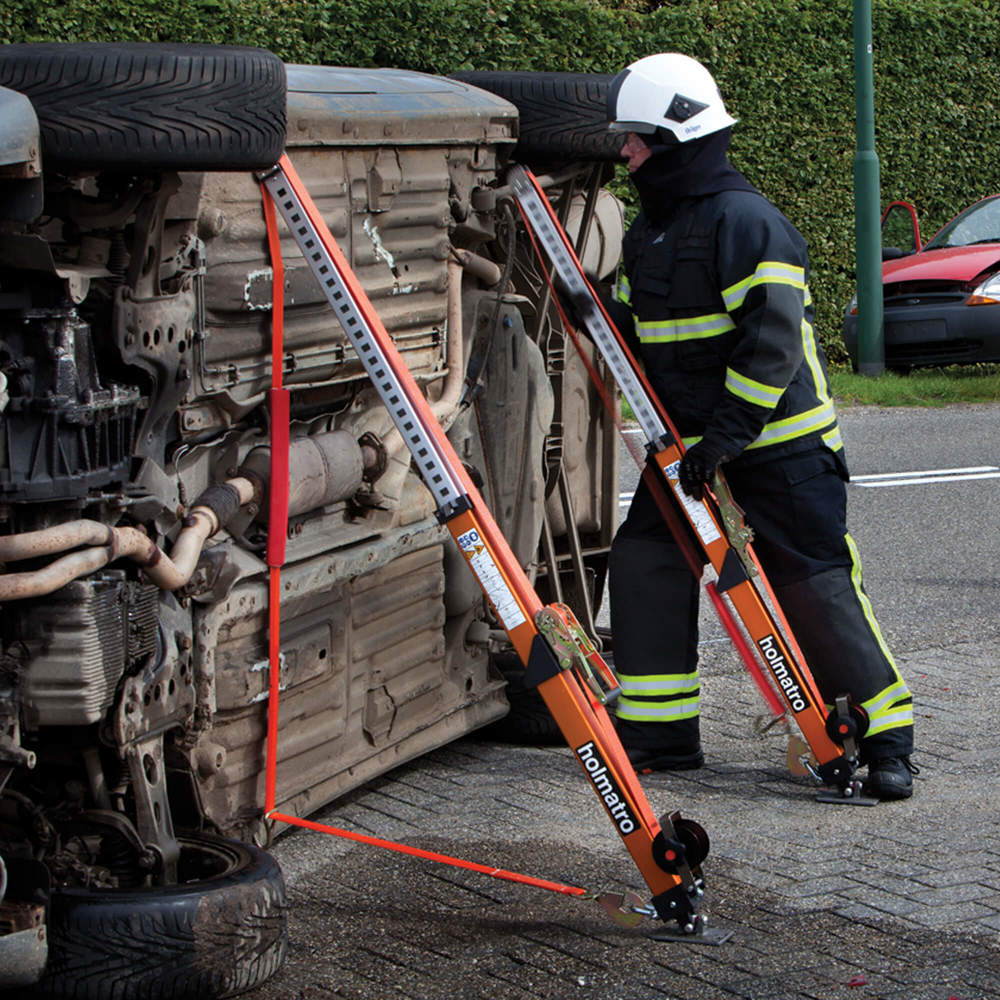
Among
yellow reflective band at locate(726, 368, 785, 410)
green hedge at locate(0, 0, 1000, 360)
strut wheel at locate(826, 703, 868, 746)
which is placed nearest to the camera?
yellow reflective band at locate(726, 368, 785, 410)

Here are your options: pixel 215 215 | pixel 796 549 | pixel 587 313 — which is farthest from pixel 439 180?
pixel 796 549

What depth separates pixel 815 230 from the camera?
15.6 meters

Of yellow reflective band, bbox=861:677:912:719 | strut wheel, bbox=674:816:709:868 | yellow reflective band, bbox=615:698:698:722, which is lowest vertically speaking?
yellow reflective band, bbox=615:698:698:722

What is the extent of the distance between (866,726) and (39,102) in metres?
2.80

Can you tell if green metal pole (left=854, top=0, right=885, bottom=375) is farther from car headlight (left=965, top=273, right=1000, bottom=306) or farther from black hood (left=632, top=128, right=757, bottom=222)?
black hood (left=632, top=128, right=757, bottom=222)

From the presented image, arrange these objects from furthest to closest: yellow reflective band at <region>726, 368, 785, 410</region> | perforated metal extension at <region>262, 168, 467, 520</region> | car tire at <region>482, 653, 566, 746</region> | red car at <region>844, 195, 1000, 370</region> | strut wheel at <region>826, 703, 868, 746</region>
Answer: red car at <region>844, 195, 1000, 370</region> → car tire at <region>482, 653, 566, 746</region> → strut wheel at <region>826, 703, 868, 746</region> → yellow reflective band at <region>726, 368, 785, 410</region> → perforated metal extension at <region>262, 168, 467, 520</region>

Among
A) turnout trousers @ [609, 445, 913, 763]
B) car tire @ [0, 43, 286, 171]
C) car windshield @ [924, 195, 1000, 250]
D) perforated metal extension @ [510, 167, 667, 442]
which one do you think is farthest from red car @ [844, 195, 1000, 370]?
car tire @ [0, 43, 286, 171]

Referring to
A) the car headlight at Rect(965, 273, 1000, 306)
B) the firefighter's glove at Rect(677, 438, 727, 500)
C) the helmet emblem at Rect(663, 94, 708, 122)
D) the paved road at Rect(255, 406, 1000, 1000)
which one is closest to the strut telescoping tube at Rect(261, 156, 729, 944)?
the paved road at Rect(255, 406, 1000, 1000)

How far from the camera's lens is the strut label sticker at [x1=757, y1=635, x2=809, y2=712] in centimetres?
486

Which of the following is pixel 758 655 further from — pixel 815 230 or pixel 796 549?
pixel 815 230

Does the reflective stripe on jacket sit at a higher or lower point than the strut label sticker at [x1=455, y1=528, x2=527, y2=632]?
higher

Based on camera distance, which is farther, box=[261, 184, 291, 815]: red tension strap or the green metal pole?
the green metal pole

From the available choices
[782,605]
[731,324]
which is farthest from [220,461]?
[782,605]

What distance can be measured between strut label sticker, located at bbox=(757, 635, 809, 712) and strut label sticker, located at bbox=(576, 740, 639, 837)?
1.21 metres
